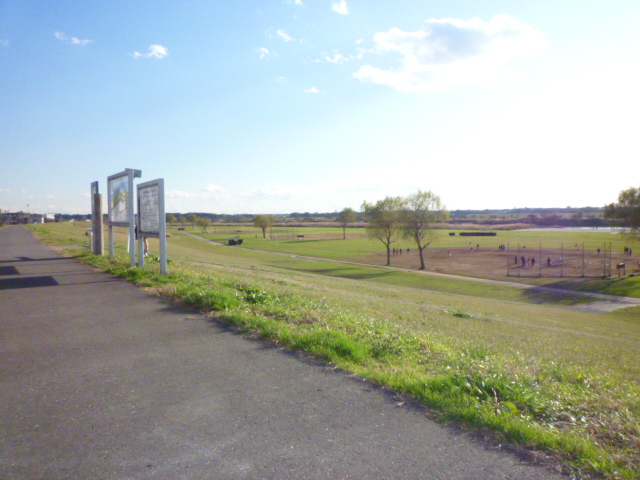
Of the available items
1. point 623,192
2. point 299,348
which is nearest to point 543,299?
point 623,192

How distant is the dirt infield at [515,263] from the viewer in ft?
164

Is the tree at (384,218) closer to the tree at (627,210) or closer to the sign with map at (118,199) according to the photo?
the tree at (627,210)

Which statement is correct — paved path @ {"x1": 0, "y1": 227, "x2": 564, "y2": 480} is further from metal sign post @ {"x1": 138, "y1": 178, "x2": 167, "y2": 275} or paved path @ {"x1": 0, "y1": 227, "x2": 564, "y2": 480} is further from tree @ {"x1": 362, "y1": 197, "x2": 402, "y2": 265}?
tree @ {"x1": 362, "y1": 197, "x2": 402, "y2": 265}

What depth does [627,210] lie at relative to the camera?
153 ft

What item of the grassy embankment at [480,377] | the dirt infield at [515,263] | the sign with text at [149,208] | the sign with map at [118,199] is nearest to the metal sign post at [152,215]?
the sign with text at [149,208]

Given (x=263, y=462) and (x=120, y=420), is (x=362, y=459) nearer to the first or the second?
(x=263, y=462)

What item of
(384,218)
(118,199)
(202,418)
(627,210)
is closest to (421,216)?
(384,218)

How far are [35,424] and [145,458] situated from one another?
129cm

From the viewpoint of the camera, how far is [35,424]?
4.07 meters

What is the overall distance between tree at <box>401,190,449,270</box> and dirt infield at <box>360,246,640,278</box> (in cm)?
391

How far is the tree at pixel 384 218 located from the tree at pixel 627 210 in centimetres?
2515

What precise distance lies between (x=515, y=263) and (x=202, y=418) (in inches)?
2417

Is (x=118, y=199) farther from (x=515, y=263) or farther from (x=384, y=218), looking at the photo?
(x=515, y=263)

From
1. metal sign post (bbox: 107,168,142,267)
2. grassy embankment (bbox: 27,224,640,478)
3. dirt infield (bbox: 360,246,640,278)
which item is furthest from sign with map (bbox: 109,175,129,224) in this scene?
dirt infield (bbox: 360,246,640,278)
